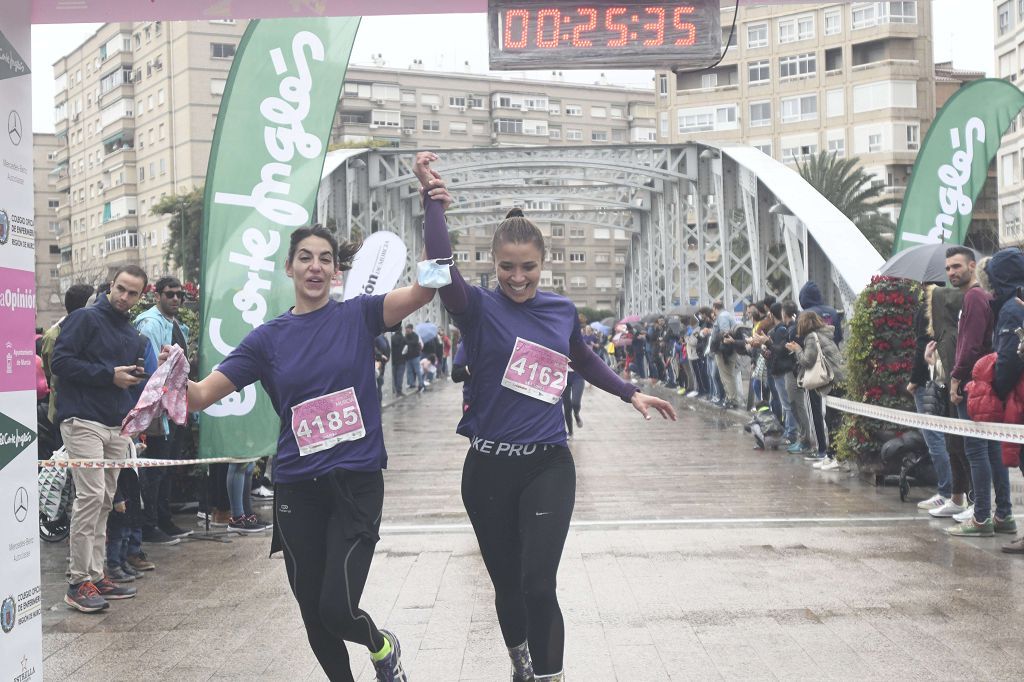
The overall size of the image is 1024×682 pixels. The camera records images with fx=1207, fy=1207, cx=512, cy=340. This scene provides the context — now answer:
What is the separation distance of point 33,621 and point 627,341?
3432 cm

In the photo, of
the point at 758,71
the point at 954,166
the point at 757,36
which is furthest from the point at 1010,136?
the point at 954,166

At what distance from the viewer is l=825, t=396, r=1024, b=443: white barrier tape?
798cm

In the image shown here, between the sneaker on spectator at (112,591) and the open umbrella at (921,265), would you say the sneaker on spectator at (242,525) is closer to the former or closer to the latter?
the sneaker on spectator at (112,591)

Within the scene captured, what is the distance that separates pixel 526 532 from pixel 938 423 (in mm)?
5781

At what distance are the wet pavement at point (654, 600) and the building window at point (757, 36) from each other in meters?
71.5

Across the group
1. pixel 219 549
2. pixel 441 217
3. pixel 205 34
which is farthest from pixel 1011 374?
pixel 205 34

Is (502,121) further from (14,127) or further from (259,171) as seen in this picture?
(14,127)

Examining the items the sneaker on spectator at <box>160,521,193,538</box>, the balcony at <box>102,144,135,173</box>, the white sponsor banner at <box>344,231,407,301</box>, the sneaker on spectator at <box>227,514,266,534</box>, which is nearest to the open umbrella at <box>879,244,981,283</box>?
the white sponsor banner at <box>344,231,407,301</box>

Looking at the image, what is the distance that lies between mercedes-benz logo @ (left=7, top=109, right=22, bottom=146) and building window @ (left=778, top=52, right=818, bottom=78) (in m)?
76.9

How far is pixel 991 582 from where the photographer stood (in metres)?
7.14

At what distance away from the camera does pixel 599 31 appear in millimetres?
5258

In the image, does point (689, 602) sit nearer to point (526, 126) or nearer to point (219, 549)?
point (219, 549)

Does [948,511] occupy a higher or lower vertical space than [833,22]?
lower

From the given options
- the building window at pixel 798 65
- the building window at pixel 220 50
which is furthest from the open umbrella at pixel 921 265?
the building window at pixel 220 50
